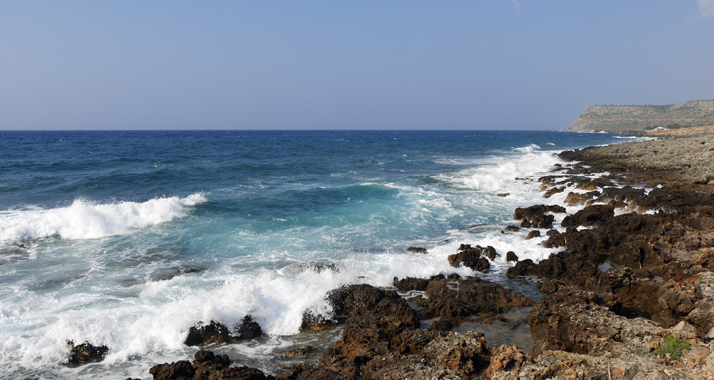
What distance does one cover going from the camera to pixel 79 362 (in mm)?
7129

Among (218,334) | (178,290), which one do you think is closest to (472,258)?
(218,334)

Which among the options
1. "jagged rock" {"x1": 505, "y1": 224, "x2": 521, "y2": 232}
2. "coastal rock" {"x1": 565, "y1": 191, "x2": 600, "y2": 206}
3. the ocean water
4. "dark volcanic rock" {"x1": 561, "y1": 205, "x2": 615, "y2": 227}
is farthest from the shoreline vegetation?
"coastal rock" {"x1": 565, "y1": 191, "x2": 600, "y2": 206}

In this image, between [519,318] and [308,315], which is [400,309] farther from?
[519,318]

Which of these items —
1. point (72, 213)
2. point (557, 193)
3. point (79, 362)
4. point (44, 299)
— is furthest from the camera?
point (557, 193)

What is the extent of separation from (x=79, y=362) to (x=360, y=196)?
16.0m

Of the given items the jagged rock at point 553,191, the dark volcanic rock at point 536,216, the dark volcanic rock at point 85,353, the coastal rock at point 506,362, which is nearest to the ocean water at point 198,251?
the dark volcanic rock at point 85,353

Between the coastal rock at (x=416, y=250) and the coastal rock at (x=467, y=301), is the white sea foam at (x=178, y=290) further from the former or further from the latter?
the coastal rock at (x=467, y=301)

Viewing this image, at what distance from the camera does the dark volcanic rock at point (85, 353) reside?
7156 mm

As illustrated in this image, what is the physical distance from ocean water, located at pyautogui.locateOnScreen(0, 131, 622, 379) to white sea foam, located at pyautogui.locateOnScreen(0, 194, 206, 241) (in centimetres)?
5

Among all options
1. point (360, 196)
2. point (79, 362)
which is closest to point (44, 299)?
point (79, 362)

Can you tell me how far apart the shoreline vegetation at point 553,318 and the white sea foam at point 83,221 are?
10.0m

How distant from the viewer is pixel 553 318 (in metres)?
7.39

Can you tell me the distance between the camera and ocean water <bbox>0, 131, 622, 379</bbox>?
7.71 meters

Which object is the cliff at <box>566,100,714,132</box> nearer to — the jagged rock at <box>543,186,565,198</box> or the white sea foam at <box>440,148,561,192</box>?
the white sea foam at <box>440,148,561,192</box>
